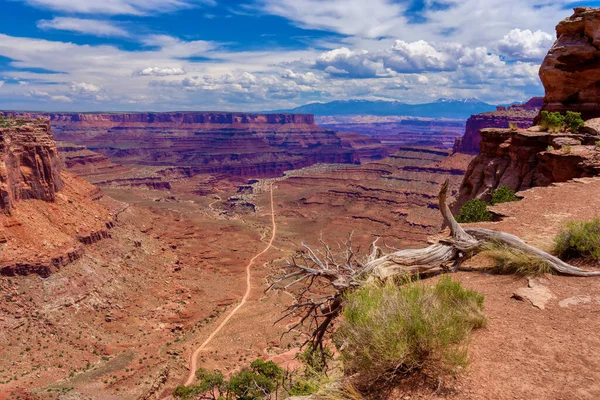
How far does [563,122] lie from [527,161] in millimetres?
3333

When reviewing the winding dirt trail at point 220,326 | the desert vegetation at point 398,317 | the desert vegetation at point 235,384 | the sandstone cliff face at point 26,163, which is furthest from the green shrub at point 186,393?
the sandstone cliff face at point 26,163

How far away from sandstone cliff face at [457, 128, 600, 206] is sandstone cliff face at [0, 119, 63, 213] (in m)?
37.8

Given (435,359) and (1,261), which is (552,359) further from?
(1,261)

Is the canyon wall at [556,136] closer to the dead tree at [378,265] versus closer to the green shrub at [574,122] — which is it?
the green shrub at [574,122]

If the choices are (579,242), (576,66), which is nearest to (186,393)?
(579,242)

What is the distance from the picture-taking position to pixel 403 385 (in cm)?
575

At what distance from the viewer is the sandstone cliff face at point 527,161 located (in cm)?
1788

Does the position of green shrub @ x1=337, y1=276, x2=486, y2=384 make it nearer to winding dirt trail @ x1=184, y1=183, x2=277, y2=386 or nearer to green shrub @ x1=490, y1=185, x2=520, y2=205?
green shrub @ x1=490, y1=185, x2=520, y2=205

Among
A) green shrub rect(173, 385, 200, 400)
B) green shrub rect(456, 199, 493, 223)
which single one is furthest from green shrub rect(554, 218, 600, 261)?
green shrub rect(173, 385, 200, 400)

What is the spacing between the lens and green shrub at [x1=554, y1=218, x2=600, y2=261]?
9.06 metres

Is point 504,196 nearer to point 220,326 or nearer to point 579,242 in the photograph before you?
point 579,242

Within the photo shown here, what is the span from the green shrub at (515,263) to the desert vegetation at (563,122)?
15.5 meters

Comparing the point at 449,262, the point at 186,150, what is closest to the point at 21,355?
the point at 449,262

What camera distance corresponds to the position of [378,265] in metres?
8.58
